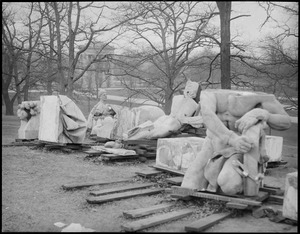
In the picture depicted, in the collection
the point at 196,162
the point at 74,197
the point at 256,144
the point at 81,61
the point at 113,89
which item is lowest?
the point at 74,197

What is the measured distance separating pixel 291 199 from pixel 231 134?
3.66 feet

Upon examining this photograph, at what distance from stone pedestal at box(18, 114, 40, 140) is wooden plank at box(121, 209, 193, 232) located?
326 inches

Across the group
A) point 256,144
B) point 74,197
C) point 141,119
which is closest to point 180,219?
point 256,144

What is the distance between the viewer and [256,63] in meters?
13.9

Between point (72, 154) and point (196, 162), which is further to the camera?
point (72, 154)

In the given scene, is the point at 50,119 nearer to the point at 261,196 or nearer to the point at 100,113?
the point at 100,113

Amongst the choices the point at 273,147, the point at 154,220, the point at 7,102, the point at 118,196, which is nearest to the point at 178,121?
the point at 273,147

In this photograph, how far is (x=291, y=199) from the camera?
12.9 ft

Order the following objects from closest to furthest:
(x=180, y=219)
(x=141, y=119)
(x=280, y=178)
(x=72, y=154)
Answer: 1. (x=180, y=219)
2. (x=280, y=178)
3. (x=72, y=154)
4. (x=141, y=119)

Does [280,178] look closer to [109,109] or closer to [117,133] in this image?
[117,133]

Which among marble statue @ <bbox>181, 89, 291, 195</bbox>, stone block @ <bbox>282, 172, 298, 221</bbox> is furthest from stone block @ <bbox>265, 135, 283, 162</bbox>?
stone block @ <bbox>282, 172, 298, 221</bbox>

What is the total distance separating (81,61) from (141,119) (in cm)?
1089

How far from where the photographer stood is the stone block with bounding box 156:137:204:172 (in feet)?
23.3

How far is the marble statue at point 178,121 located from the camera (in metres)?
9.76
